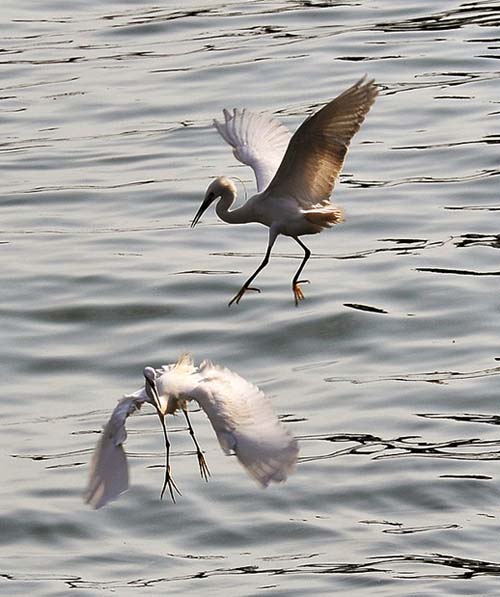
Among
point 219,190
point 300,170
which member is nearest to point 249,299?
point 219,190

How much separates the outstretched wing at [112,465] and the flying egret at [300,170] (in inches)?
59.1

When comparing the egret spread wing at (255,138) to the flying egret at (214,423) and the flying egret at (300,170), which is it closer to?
the flying egret at (300,170)

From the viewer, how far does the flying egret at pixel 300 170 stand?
10.8 m

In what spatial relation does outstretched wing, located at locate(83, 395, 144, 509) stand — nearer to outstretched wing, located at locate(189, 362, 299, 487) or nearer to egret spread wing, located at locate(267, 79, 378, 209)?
outstretched wing, located at locate(189, 362, 299, 487)

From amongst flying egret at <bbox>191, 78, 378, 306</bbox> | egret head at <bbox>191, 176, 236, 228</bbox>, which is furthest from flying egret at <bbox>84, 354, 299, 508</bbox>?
egret head at <bbox>191, 176, 236, 228</bbox>

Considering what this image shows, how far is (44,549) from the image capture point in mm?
13555

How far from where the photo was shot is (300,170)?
1127 centimetres

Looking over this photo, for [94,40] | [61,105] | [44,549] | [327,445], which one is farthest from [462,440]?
[94,40]

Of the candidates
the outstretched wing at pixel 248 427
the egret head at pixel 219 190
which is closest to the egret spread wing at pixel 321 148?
the egret head at pixel 219 190

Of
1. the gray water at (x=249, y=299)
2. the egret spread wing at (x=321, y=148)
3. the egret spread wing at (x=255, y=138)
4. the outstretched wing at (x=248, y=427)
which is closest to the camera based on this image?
the outstretched wing at (x=248, y=427)

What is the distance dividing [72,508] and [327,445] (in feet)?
6.08

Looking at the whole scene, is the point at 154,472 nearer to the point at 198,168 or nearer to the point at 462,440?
the point at 462,440

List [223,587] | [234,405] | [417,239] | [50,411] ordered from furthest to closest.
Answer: [417,239] → [50,411] → [223,587] → [234,405]

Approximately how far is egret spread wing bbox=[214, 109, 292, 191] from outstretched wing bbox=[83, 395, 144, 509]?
2.84m
